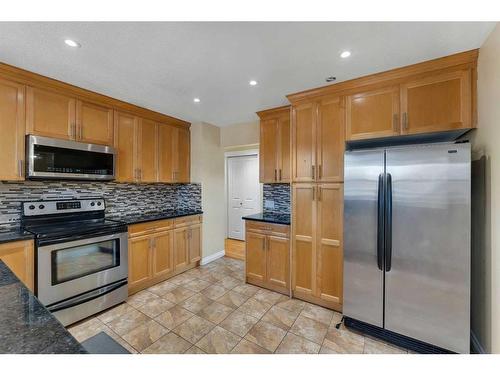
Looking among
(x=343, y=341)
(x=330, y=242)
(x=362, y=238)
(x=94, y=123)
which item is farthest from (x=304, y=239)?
(x=94, y=123)

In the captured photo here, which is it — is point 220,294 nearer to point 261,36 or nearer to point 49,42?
point 261,36

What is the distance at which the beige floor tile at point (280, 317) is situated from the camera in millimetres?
2113

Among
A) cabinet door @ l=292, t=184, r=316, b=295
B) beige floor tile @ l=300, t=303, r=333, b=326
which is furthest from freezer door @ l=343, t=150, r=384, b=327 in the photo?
cabinet door @ l=292, t=184, r=316, b=295

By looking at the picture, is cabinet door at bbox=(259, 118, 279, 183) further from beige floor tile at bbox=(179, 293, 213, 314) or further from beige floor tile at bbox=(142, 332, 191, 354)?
beige floor tile at bbox=(142, 332, 191, 354)

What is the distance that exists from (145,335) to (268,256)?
5.02 feet

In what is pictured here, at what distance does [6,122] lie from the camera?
1.96 metres

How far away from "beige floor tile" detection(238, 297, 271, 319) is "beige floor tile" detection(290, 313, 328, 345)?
1.21 feet

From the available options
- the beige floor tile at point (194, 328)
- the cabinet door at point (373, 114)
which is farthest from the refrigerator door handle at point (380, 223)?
the beige floor tile at point (194, 328)

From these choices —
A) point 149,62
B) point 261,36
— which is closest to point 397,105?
point 261,36

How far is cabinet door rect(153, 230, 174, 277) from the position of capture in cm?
293

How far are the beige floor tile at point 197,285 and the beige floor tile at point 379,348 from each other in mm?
1905

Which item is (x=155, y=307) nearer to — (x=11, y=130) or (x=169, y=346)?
(x=169, y=346)

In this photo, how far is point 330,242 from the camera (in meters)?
2.32

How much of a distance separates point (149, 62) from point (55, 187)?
1.86 m
